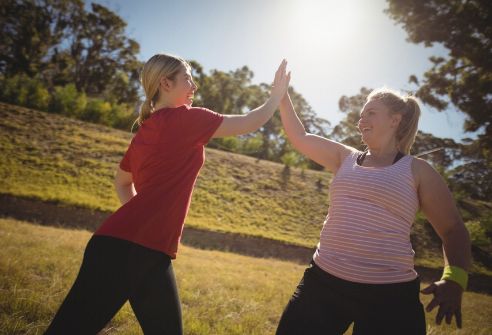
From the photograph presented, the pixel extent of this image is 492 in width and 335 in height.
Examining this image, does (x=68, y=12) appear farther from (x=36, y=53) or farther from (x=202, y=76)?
(x=202, y=76)

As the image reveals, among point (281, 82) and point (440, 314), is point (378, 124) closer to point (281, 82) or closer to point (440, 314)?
point (281, 82)

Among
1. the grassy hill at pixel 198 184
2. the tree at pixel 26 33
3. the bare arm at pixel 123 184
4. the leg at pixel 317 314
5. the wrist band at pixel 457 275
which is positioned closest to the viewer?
the wrist band at pixel 457 275

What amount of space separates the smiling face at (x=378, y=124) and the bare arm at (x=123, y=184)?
5.80 ft

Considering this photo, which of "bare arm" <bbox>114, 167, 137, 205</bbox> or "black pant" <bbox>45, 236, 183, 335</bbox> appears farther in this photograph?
"bare arm" <bbox>114, 167, 137, 205</bbox>

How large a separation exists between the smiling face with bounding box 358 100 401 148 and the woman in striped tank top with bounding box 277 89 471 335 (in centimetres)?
19

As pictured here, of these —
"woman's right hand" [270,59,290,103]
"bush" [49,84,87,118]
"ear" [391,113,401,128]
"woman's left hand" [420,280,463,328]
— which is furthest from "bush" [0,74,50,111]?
"woman's left hand" [420,280,463,328]

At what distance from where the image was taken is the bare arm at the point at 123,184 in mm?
2361

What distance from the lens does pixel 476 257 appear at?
17641 millimetres

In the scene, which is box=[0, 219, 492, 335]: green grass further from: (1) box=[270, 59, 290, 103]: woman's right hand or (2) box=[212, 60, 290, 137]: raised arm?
(1) box=[270, 59, 290, 103]: woman's right hand

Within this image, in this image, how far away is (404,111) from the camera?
2418 millimetres

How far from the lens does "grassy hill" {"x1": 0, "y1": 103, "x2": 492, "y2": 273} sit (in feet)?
47.9

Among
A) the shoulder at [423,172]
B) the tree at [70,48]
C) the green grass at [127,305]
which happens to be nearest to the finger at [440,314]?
the shoulder at [423,172]

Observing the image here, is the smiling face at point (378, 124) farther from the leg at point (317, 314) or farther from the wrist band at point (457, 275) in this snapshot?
the leg at point (317, 314)

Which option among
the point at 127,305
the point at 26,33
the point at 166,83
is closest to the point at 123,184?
the point at 166,83
